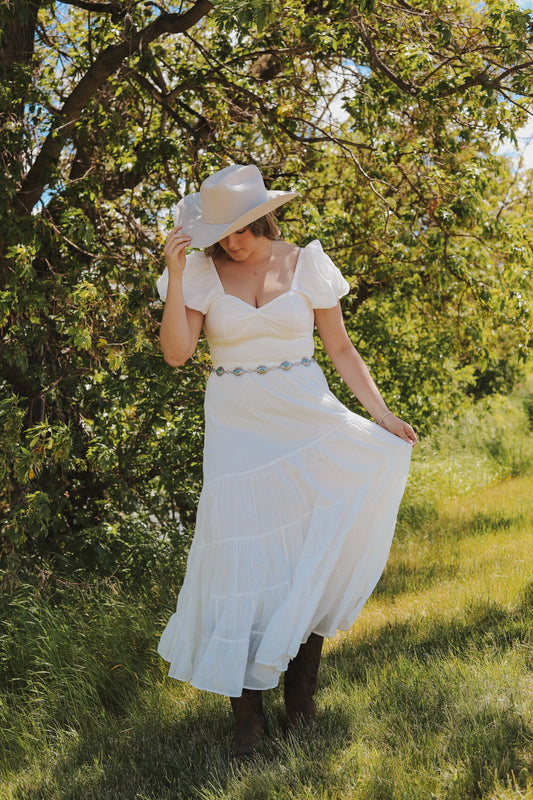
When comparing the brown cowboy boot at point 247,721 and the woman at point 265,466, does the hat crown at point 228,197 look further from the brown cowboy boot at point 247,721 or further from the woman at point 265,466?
the brown cowboy boot at point 247,721

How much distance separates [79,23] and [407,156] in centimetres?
253

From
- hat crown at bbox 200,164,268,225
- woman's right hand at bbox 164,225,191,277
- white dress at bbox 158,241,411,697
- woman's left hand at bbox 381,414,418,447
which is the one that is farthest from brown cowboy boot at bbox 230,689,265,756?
hat crown at bbox 200,164,268,225

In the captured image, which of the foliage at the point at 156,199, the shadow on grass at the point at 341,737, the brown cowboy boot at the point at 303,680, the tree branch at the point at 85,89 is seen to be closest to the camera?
the shadow on grass at the point at 341,737

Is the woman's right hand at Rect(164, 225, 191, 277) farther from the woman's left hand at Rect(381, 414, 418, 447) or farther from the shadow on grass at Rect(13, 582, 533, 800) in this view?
the shadow on grass at Rect(13, 582, 533, 800)

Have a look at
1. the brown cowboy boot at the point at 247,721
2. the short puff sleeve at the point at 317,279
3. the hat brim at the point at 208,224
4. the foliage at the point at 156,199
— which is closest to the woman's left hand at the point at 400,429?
the short puff sleeve at the point at 317,279

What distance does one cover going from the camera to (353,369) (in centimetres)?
336

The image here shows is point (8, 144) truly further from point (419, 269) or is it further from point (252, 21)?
point (419, 269)

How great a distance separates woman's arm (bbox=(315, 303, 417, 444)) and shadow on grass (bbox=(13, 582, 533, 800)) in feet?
3.40

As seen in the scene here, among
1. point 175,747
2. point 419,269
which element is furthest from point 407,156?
point 175,747

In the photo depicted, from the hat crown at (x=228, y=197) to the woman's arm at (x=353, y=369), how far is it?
508 millimetres

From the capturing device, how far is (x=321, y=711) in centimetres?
323

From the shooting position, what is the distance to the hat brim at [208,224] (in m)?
3.16

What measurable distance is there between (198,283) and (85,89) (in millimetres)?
2163

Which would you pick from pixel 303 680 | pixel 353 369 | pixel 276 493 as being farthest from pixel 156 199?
pixel 303 680
